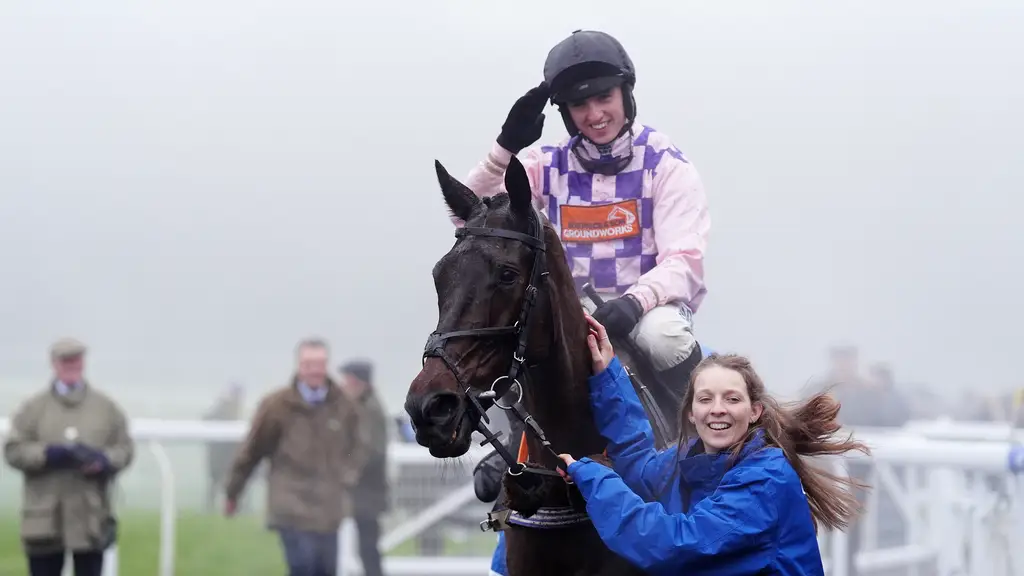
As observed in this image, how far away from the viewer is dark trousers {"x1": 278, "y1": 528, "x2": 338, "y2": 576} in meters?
6.60

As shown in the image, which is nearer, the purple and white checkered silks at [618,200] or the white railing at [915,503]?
the purple and white checkered silks at [618,200]

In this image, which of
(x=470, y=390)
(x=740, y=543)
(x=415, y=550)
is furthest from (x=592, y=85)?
(x=415, y=550)

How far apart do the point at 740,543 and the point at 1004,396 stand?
24.7 ft

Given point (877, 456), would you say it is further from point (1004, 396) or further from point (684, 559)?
point (684, 559)

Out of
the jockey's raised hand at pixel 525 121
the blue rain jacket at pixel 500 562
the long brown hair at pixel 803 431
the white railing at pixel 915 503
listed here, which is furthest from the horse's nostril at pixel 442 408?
the white railing at pixel 915 503

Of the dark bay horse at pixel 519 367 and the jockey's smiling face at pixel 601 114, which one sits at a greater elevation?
the jockey's smiling face at pixel 601 114

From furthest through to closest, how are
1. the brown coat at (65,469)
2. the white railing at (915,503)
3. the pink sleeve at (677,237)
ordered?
the brown coat at (65,469), the white railing at (915,503), the pink sleeve at (677,237)

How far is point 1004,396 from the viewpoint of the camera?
9094 mm

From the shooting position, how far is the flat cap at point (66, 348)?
6.21 meters

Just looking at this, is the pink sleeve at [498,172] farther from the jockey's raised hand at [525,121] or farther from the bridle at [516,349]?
the bridle at [516,349]

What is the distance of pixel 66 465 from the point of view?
6055mm

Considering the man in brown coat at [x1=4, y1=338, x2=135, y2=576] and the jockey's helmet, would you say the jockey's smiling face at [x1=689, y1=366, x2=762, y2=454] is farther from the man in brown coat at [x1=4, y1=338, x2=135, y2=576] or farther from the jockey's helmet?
the man in brown coat at [x1=4, y1=338, x2=135, y2=576]

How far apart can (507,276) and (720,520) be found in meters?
0.65

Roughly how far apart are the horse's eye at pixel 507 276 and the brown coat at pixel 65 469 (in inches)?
166
